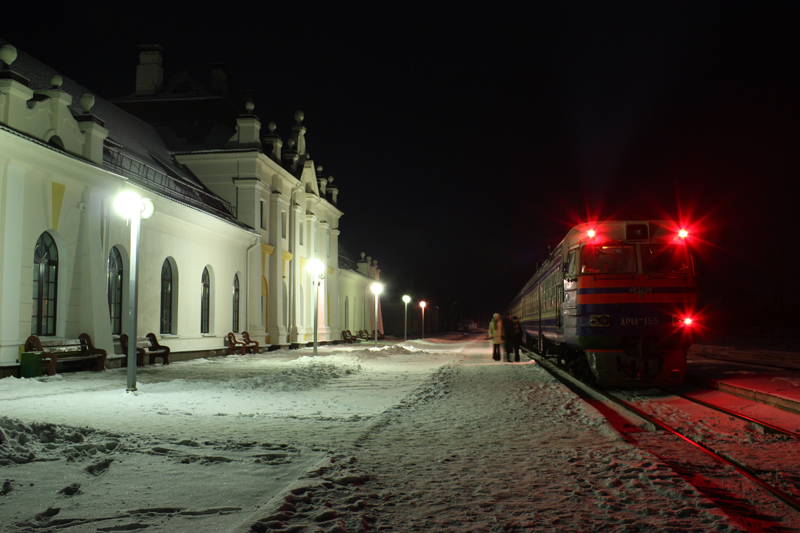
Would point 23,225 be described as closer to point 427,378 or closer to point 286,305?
point 427,378

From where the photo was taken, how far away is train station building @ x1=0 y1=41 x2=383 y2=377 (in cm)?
1548

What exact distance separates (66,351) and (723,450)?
14625 millimetres

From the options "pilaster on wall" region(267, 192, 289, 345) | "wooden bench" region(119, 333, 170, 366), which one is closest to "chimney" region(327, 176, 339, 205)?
"pilaster on wall" region(267, 192, 289, 345)

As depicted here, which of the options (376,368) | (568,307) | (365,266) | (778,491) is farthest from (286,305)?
(778,491)

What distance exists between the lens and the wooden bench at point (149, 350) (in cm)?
1950

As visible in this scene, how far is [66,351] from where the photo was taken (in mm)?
16109

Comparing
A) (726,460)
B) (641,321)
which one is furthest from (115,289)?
(726,460)

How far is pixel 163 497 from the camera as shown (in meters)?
5.07

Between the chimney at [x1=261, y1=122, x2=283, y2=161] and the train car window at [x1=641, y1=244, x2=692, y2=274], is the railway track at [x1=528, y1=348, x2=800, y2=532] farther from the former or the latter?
the chimney at [x1=261, y1=122, x2=283, y2=161]

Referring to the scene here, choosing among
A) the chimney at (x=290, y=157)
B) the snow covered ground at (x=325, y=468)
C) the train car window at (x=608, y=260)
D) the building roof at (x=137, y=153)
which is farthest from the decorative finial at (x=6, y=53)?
the chimney at (x=290, y=157)

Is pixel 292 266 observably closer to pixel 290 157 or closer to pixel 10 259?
pixel 290 157

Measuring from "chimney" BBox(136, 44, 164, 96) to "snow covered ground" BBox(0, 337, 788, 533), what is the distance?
86.4 feet

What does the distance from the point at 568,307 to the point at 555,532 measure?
35.4ft

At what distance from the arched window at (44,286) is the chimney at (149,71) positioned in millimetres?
20030
